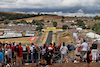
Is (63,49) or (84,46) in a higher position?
(84,46)

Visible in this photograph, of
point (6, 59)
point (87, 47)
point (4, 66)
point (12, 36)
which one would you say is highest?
point (87, 47)

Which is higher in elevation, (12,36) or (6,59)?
(6,59)

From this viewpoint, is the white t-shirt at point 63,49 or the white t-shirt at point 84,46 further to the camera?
the white t-shirt at point 84,46

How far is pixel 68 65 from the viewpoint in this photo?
23.5 feet

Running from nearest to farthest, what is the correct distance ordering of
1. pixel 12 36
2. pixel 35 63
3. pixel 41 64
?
pixel 41 64 < pixel 35 63 < pixel 12 36

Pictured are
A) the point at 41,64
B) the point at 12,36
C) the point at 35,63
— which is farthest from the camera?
the point at 12,36

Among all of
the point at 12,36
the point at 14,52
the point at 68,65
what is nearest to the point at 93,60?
the point at 68,65

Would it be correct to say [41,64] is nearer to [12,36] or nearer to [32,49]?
[32,49]

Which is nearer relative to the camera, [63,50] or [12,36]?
[63,50]

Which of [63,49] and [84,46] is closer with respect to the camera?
[63,49]

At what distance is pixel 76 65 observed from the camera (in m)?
7.12

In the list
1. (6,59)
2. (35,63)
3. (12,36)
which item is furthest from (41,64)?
(12,36)

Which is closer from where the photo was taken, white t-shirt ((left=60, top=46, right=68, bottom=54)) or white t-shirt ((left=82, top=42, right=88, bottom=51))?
white t-shirt ((left=60, top=46, right=68, bottom=54))

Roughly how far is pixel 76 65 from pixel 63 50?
43.6 inches
